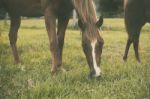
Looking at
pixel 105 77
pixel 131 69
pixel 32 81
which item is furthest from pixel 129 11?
pixel 32 81

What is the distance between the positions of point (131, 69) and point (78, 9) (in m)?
1.42

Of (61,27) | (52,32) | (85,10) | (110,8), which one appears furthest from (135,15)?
(110,8)

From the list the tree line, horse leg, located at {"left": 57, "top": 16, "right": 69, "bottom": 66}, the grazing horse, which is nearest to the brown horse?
horse leg, located at {"left": 57, "top": 16, "right": 69, "bottom": 66}

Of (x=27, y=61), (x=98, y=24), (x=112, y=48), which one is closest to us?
(x=98, y=24)

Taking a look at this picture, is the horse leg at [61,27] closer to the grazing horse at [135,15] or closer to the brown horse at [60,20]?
the brown horse at [60,20]

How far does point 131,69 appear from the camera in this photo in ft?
26.9

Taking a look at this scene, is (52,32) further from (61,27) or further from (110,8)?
(110,8)

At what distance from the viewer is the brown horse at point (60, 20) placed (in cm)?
733

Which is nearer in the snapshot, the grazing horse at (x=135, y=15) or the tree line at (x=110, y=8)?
the grazing horse at (x=135, y=15)

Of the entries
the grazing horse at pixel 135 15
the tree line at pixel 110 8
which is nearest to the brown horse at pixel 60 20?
the grazing horse at pixel 135 15

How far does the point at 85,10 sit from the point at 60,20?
128 cm

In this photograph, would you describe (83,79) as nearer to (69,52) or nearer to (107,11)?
(69,52)

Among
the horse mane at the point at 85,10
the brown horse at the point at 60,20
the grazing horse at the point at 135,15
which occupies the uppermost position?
the horse mane at the point at 85,10

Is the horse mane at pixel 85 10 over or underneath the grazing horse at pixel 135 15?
over
